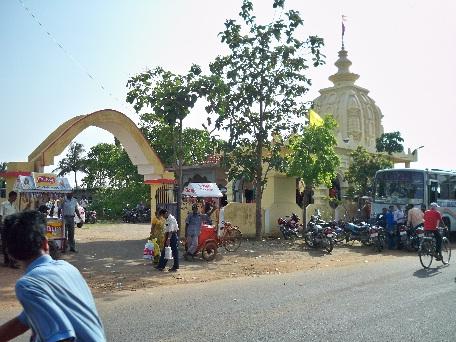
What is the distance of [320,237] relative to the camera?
1695 cm

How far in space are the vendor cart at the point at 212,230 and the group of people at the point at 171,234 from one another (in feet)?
0.67

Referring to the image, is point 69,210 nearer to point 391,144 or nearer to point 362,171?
point 362,171

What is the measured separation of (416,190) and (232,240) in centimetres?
851

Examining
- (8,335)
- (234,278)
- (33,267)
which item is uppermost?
(33,267)

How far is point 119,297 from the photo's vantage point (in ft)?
28.3

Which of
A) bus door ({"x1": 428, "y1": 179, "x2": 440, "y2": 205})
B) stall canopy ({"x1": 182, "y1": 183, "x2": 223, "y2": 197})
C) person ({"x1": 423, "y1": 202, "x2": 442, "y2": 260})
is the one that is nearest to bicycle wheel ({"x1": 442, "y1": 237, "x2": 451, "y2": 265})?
person ({"x1": 423, "y1": 202, "x2": 442, "y2": 260})

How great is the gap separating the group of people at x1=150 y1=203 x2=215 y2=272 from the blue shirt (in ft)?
31.0

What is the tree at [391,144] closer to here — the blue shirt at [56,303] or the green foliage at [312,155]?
the green foliage at [312,155]

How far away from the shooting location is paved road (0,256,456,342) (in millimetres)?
5961

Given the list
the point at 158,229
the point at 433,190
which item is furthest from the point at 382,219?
the point at 158,229

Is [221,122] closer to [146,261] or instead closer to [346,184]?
[146,261]

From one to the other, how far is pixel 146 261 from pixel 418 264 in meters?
7.53

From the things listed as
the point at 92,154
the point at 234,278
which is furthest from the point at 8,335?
the point at 92,154

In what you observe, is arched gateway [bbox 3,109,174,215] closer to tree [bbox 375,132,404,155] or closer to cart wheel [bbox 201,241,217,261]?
cart wheel [bbox 201,241,217,261]
